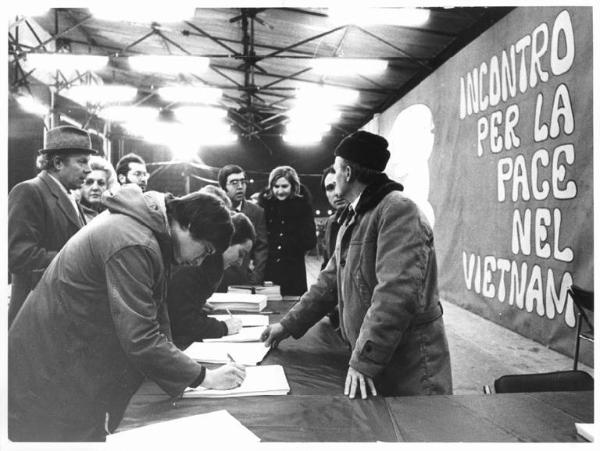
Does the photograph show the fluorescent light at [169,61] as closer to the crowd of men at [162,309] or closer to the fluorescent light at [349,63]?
the fluorescent light at [349,63]

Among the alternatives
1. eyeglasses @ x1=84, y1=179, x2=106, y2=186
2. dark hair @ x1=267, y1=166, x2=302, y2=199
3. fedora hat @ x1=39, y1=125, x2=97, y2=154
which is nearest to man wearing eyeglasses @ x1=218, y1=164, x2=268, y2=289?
dark hair @ x1=267, y1=166, x2=302, y2=199

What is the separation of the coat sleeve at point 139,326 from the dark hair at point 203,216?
205 mm

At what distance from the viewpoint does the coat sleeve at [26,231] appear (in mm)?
2029

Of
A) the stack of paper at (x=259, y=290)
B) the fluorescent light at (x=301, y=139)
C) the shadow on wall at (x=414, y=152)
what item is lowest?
the stack of paper at (x=259, y=290)

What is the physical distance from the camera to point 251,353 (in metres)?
1.65

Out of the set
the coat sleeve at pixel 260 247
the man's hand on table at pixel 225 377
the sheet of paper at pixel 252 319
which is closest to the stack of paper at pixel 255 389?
the man's hand on table at pixel 225 377

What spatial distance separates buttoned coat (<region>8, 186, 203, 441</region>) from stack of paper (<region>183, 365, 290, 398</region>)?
59 millimetres

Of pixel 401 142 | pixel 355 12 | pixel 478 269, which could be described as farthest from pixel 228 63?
pixel 478 269

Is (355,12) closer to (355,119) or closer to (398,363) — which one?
(398,363)

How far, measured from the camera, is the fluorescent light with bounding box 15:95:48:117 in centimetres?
601

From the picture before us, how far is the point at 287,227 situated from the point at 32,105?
190 inches

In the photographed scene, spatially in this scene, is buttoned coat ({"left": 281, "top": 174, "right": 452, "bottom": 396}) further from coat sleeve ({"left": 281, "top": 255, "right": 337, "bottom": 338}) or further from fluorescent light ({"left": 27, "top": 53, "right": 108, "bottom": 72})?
fluorescent light ({"left": 27, "top": 53, "right": 108, "bottom": 72})

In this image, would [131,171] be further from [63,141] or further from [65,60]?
[65,60]

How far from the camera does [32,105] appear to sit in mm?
6551
